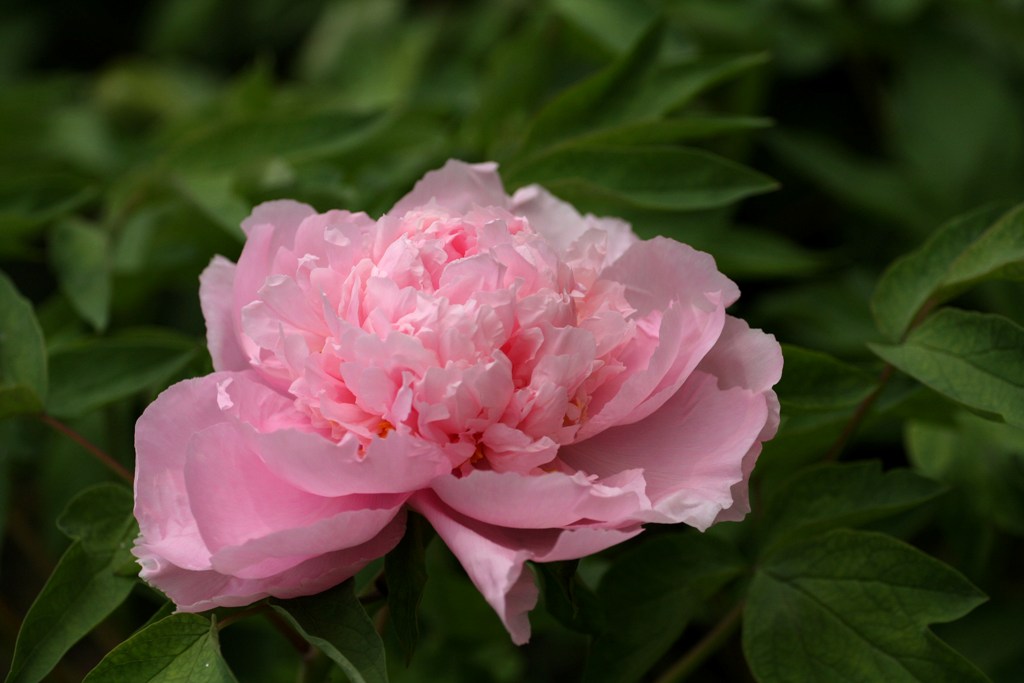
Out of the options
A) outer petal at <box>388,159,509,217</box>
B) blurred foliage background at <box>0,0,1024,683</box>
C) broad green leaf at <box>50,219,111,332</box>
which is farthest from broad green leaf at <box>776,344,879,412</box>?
broad green leaf at <box>50,219,111,332</box>

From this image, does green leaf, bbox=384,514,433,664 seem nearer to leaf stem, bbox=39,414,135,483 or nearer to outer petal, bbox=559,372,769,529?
outer petal, bbox=559,372,769,529

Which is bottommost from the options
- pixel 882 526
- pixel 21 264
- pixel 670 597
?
pixel 21 264

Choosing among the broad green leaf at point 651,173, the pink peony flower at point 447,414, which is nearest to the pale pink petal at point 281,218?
the pink peony flower at point 447,414

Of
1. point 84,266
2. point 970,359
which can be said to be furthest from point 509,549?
point 84,266

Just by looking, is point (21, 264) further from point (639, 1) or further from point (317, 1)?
point (639, 1)

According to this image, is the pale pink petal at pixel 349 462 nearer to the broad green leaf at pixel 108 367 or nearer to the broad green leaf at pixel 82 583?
the broad green leaf at pixel 82 583

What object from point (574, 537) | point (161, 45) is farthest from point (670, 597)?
point (161, 45)

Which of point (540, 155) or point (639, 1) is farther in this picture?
point (639, 1)
